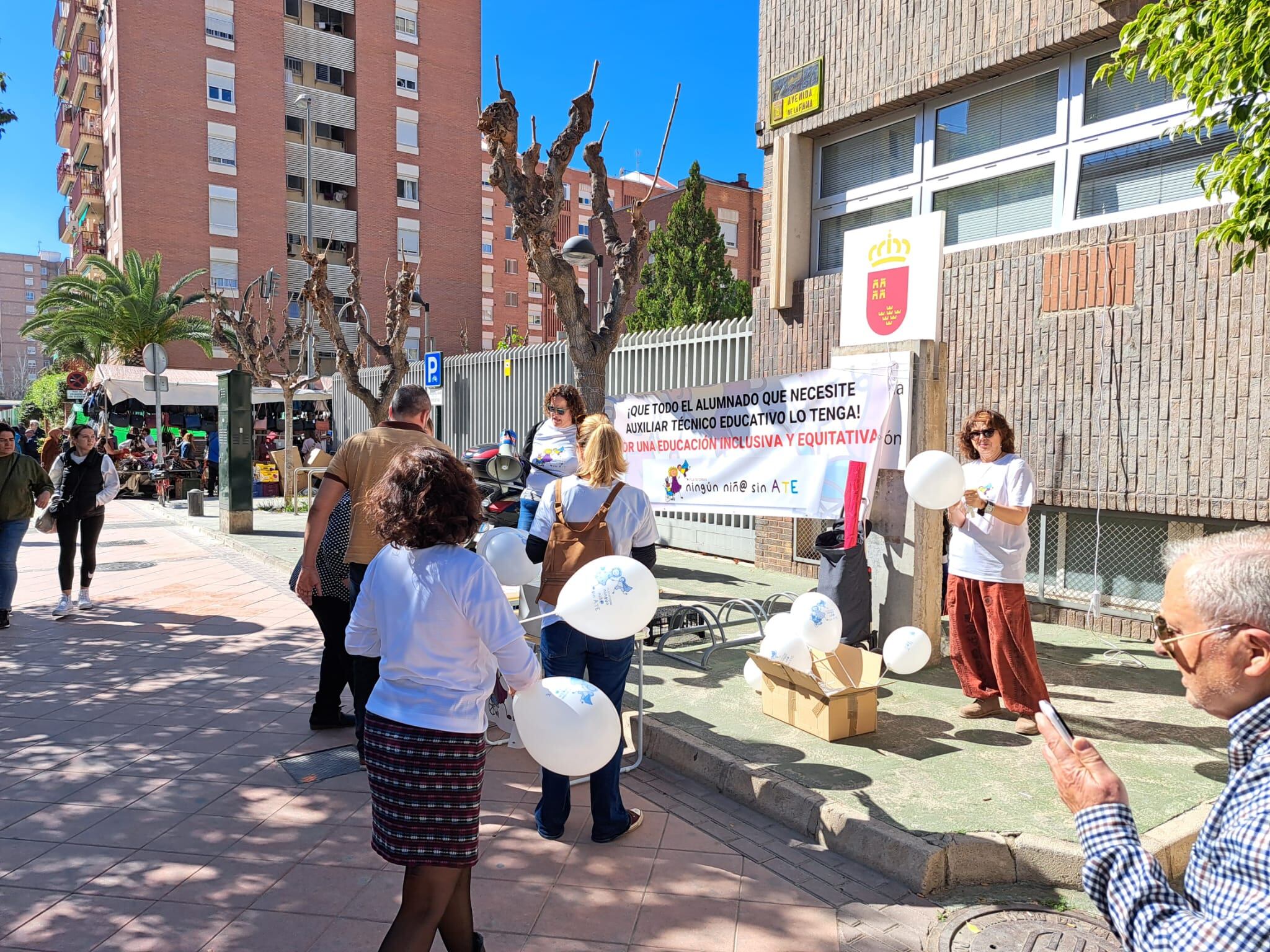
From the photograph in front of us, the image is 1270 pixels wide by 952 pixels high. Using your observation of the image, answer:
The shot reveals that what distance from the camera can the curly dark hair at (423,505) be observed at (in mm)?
2635

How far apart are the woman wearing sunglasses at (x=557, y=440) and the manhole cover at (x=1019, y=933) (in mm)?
3259

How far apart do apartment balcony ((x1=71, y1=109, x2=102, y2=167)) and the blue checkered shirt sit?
187ft

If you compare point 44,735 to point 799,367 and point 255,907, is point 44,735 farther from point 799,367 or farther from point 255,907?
point 799,367

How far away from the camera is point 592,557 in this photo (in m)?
3.91

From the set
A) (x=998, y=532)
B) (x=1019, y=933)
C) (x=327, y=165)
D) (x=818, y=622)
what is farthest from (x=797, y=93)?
(x=327, y=165)

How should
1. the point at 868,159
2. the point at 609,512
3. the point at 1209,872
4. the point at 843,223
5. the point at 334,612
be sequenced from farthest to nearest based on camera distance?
the point at 843,223, the point at 868,159, the point at 334,612, the point at 609,512, the point at 1209,872

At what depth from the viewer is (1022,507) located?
5031mm

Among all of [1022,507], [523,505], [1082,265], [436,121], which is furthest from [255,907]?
[436,121]

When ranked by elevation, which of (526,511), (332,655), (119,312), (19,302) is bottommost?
(332,655)

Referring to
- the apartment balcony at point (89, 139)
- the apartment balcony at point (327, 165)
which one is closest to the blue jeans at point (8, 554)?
the apartment balcony at point (327, 165)

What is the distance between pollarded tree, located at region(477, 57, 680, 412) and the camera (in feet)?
28.5

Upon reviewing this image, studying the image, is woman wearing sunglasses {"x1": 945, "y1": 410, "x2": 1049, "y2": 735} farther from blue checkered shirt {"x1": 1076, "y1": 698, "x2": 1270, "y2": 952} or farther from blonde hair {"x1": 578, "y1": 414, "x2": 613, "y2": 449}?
blue checkered shirt {"x1": 1076, "y1": 698, "x2": 1270, "y2": 952}

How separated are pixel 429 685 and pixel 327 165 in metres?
47.9

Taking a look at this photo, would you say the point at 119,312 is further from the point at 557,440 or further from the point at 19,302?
the point at 19,302
